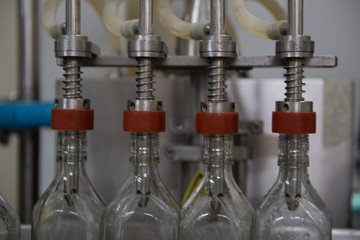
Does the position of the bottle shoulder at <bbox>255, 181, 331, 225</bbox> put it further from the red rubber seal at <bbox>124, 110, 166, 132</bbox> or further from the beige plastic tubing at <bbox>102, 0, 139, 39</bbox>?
the beige plastic tubing at <bbox>102, 0, 139, 39</bbox>

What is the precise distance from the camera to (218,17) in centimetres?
56

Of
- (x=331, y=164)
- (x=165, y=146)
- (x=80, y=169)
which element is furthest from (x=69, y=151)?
(x=331, y=164)

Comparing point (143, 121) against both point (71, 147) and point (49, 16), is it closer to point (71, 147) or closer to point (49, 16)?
point (71, 147)

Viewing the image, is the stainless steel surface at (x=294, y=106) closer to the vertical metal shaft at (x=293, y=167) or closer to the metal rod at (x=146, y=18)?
the vertical metal shaft at (x=293, y=167)

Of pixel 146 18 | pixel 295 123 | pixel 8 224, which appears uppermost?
pixel 146 18

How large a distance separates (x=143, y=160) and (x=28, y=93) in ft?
2.21

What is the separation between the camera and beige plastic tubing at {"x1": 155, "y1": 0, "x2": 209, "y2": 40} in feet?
2.09

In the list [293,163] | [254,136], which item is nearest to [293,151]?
[293,163]

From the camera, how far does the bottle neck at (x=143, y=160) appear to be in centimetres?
54

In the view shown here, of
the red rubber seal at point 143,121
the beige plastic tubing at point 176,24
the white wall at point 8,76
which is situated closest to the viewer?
the red rubber seal at point 143,121

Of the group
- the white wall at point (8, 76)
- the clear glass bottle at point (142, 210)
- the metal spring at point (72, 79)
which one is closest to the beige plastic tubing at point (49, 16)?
the metal spring at point (72, 79)

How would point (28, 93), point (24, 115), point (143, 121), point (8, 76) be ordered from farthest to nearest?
point (8, 76)
point (28, 93)
point (24, 115)
point (143, 121)

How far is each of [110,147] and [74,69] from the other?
0.36 metres

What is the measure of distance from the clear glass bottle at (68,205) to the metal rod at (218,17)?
0.17 m
